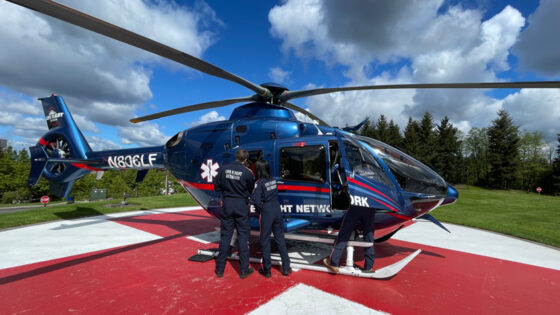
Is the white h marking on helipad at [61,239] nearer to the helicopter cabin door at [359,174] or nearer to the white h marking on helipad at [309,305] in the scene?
the white h marking on helipad at [309,305]

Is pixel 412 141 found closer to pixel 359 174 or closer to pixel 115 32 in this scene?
pixel 359 174

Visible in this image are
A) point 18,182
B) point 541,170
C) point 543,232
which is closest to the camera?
point 543,232

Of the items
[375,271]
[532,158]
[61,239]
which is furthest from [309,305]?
[532,158]

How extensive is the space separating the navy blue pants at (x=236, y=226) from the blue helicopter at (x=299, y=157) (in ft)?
2.02

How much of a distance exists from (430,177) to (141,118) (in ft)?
23.0

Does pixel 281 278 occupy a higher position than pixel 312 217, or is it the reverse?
pixel 312 217

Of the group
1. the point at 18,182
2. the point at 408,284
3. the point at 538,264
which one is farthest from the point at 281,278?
the point at 18,182

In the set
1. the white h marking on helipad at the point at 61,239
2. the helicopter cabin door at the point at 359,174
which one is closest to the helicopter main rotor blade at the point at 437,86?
the helicopter cabin door at the point at 359,174

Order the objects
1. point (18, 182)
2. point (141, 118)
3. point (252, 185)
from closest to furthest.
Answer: point (252, 185)
point (141, 118)
point (18, 182)

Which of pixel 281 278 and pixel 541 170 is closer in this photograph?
pixel 281 278

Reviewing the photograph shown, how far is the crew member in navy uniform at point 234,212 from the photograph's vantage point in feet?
12.6

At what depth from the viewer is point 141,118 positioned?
6.47 m

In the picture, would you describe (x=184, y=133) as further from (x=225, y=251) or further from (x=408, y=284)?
(x=408, y=284)

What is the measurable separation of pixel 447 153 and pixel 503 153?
768cm
